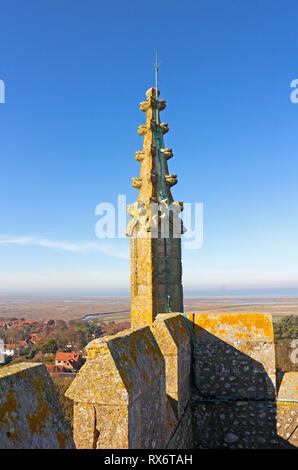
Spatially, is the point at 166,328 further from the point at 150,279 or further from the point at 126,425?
the point at 126,425

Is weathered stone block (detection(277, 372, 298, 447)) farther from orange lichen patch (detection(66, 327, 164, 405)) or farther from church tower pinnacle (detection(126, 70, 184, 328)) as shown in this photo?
orange lichen patch (detection(66, 327, 164, 405))

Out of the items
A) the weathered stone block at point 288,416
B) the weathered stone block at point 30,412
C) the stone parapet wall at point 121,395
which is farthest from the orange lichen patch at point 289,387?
the weathered stone block at point 30,412

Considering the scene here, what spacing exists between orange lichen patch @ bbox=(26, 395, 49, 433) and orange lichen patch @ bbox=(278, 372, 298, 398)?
16.6 ft

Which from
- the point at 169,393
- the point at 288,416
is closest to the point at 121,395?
the point at 169,393

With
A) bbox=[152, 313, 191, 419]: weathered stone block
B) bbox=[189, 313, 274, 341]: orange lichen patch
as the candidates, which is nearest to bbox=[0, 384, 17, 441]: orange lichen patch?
bbox=[152, 313, 191, 419]: weathered stone block

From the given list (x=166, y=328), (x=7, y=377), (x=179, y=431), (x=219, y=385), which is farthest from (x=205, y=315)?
(x=7, y=377)

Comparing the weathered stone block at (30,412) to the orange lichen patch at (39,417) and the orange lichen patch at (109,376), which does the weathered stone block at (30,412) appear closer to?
the orange lichen patch at (39,417)

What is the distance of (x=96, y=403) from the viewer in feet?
9.77

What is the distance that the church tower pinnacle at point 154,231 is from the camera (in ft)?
22.5

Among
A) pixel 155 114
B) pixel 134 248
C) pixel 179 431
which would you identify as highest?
pixel 155 114

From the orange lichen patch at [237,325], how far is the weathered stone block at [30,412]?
14.9 feet

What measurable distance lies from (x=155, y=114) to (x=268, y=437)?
6.63 metres

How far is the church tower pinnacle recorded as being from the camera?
6.85 metres

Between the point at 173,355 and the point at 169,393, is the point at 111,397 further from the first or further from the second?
the point at 169,393
